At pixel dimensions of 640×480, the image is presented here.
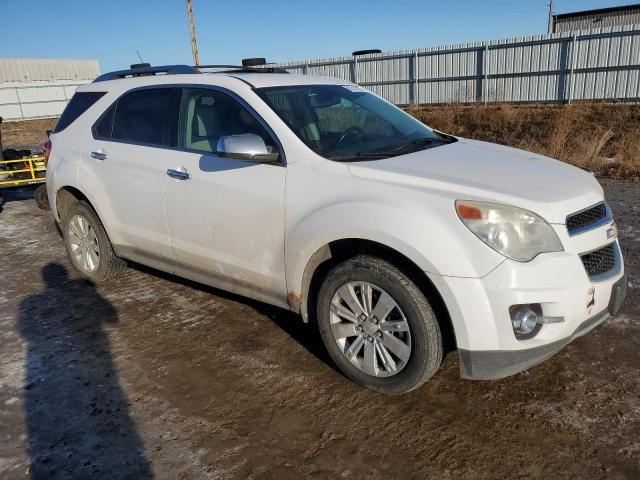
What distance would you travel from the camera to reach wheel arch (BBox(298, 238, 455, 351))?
2.84 metres

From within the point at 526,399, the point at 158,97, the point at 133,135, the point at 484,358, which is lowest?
the point at 526,399

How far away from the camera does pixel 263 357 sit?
3652 millimetres

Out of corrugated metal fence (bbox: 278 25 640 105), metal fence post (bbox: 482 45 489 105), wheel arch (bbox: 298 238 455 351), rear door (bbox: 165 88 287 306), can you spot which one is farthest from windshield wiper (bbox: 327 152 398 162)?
metal fence post (bbox: 482 45 489 105)

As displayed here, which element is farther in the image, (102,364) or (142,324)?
(142,324)

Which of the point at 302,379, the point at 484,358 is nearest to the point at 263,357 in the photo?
the point at 302,379

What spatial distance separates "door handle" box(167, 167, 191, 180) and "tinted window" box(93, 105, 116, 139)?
1.07m

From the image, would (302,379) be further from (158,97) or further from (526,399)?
(158,97)

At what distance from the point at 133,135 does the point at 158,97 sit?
1.30 feet

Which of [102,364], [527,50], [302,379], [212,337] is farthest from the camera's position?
[527,50]

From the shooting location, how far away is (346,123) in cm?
381

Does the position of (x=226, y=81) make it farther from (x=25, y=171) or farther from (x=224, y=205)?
(x=25, y=171)

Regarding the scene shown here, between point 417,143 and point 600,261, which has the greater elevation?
point 417,143

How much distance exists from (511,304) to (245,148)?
1.79m

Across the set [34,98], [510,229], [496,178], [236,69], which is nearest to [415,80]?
[236,69]
